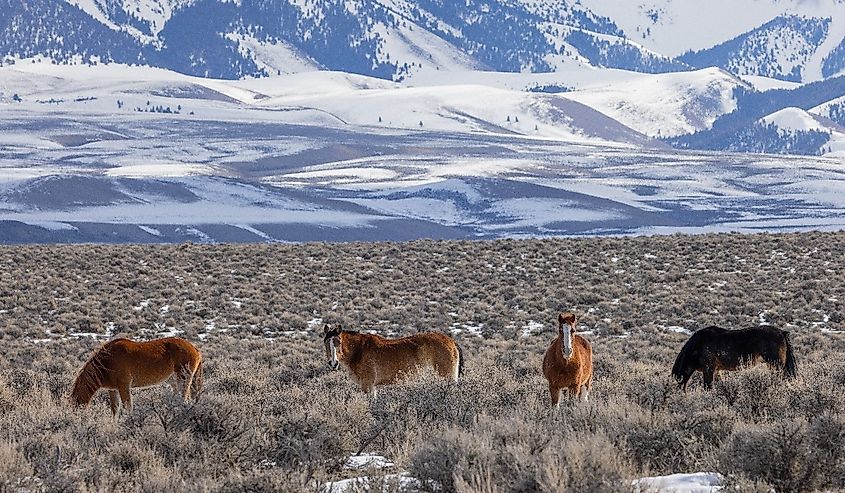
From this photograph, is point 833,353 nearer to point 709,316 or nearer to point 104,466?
point 709,316

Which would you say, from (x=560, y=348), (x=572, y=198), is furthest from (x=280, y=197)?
(x=560, y=348)

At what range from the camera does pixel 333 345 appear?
11648 mm

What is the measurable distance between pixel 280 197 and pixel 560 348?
424 feet

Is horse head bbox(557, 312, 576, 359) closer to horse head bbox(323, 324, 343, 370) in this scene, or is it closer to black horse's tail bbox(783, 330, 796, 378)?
horse head bbox(323, 324, 343, 370)

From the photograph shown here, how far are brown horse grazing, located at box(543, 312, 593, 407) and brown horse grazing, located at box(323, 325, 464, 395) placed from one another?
60.9 inches

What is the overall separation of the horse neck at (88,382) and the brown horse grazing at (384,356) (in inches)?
80.7

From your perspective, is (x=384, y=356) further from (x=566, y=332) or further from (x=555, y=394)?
(x=566, y=332)

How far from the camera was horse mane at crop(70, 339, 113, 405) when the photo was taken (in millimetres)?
10906

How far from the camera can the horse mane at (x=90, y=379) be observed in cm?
1091

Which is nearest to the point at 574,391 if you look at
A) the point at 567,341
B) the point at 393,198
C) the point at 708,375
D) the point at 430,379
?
the point at 567,341

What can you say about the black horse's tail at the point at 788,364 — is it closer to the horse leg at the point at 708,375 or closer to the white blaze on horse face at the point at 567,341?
the horse leg at the point at 708,375

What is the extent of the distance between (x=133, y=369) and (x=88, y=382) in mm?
430

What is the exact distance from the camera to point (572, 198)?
143 meters

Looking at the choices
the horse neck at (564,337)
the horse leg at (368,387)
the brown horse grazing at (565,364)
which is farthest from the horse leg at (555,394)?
the horse leg at (368,387)
